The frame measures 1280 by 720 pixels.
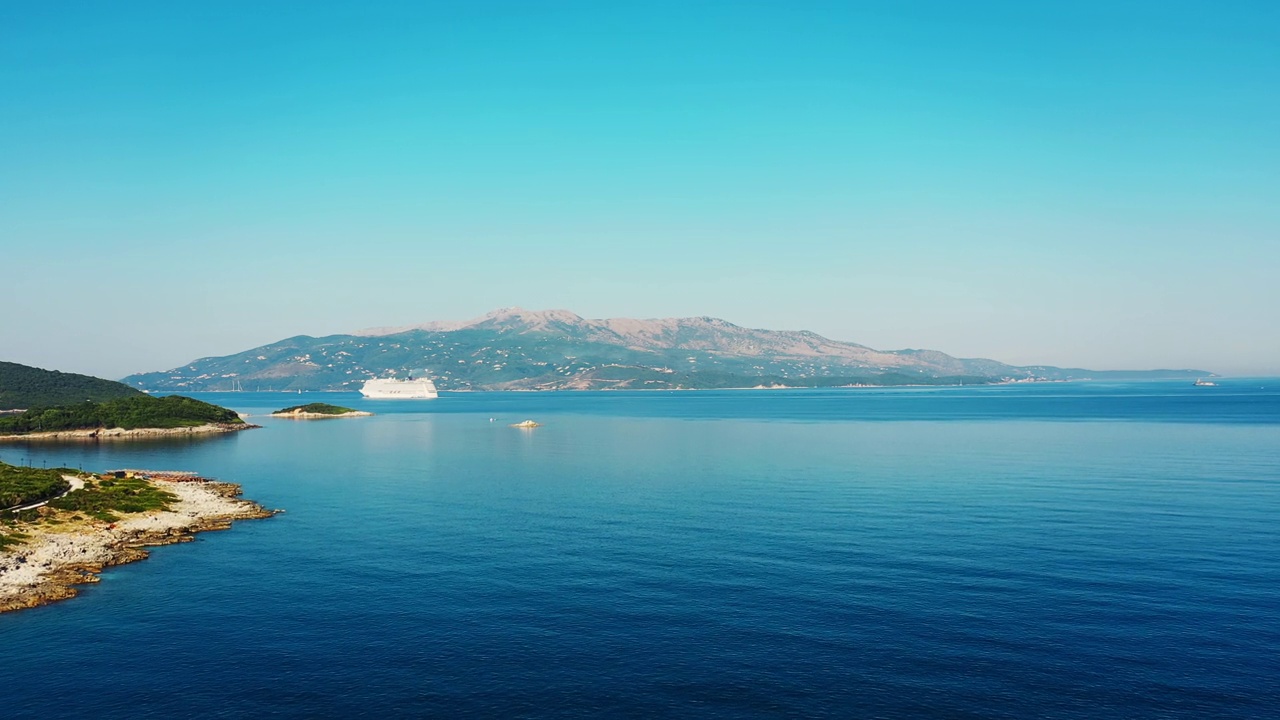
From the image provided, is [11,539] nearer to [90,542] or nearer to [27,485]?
[90,542]

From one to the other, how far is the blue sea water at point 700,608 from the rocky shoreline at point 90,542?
210cm

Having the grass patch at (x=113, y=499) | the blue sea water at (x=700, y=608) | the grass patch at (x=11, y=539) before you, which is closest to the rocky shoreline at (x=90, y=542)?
the grass patch at (x=11, y=539)

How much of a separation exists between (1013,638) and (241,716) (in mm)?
36166

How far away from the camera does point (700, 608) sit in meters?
45.1

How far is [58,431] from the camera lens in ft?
595

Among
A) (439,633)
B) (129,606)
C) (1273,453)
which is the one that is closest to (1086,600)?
(439,633)

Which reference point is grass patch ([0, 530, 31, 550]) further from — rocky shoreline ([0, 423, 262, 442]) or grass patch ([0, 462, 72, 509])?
rocky shoreline ([0, 423, 262, 442])

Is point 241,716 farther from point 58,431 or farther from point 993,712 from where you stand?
point 58,431

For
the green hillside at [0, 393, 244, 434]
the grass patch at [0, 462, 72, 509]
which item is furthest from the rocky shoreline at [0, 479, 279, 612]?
the green hillside at [0, 393, 244, 434]

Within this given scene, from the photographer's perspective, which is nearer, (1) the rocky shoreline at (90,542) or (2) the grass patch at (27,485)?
(1) the rocky shoreline at (90,542)

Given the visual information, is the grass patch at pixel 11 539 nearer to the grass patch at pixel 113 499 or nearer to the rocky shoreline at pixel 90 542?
the rocky shoreline at pixel 90 542

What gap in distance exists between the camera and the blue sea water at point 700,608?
34750 mm

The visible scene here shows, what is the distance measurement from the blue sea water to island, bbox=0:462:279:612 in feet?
8.89

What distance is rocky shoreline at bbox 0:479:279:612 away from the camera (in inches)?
2036
